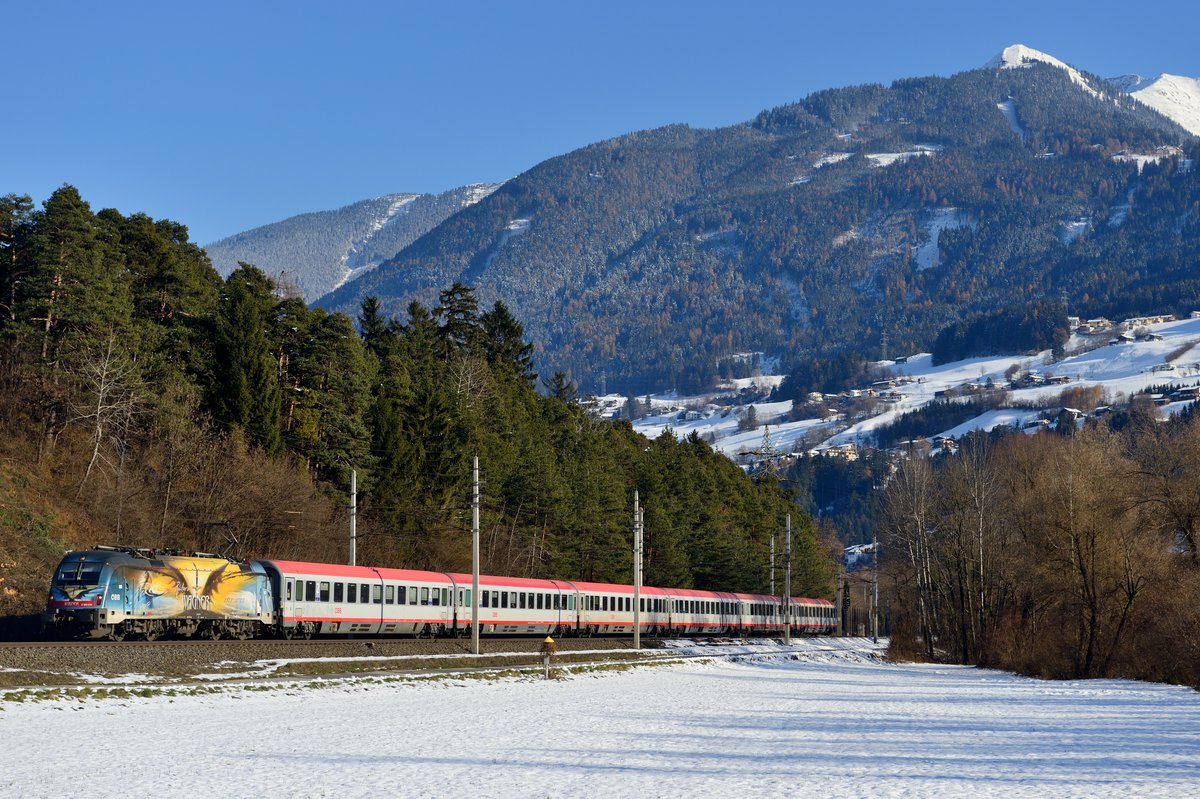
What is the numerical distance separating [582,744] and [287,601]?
26.1 m

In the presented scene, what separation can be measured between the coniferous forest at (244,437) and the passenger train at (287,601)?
745cm

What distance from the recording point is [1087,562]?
61000 millimetres

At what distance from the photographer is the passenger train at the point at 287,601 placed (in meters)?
41.9

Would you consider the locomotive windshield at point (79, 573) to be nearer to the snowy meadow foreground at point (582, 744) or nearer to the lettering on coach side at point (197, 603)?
the lettering on coach side at point (197, 603)

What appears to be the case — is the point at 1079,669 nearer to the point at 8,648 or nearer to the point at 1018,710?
the point at 1018,710

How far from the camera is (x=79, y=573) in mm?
41750

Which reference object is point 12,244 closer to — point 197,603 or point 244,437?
point 244,437

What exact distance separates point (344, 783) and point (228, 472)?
51.3 metres

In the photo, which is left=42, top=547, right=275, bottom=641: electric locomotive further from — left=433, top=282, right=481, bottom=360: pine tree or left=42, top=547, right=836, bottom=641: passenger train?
left=433, top=282, right=481, bottom=360: pine tree

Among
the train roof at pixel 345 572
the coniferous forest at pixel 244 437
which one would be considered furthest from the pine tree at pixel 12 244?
the train roof at pixel 345 572

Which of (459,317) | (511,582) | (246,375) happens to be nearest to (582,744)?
(511,582)

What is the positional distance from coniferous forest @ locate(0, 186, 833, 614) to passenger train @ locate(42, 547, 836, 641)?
745cm

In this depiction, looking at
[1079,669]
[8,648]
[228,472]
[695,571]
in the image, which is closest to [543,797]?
[8,648]

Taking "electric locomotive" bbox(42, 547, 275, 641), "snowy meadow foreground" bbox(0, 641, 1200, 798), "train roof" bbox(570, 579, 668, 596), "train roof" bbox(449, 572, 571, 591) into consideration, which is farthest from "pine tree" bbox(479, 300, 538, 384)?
"snowy meadow foreground" bbox(0, 641, 1200, 798)
